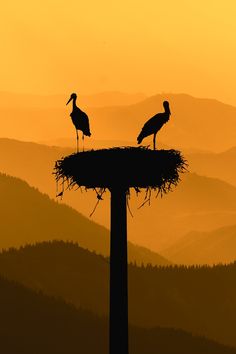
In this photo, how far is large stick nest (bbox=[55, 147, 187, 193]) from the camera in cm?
2011

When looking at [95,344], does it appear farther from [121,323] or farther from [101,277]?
[121,323]

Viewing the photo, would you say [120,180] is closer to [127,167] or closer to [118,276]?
[127,167]

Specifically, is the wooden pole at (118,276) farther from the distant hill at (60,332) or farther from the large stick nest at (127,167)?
the distant hill at (60,332)

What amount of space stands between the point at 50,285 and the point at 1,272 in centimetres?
449

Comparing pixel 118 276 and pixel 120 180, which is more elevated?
pixel 120 180

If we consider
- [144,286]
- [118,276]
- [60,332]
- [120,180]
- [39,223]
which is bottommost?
[118,276]

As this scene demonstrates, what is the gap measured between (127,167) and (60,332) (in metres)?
44.4

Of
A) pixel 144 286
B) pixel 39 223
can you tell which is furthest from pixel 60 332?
pixel 39 223

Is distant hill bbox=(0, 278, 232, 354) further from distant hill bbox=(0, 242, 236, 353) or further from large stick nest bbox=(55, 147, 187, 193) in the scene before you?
large stick nest bbox=(55, 147, 187, 193)

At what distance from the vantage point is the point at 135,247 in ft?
546

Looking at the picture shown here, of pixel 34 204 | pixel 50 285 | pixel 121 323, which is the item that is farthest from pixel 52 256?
pixel 34 204

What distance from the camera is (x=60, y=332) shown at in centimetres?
6306

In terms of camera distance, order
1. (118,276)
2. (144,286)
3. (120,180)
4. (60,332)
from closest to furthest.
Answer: (118,276) < (120,180) < (60,332) < (144,286)

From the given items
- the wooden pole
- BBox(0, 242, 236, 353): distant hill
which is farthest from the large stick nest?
BBox(0, 242, 236, 353): distant hill
